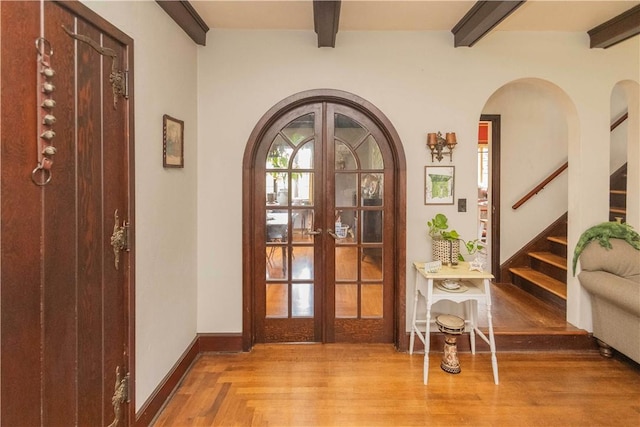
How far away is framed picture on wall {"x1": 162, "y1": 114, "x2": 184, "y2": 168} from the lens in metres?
2.23

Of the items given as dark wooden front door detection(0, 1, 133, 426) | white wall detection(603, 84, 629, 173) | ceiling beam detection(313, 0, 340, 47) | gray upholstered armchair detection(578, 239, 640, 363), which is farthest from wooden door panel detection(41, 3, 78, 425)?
white wall detection(603, 84, 629, 173)

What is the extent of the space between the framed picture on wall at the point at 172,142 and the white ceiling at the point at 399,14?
89cm

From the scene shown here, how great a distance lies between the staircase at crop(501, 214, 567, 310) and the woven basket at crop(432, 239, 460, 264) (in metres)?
1.47

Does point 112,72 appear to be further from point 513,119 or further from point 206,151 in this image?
point 513,119

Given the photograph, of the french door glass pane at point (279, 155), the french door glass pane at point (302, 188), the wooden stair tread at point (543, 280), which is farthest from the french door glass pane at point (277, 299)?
the wooden stair tread at point (543, 280)

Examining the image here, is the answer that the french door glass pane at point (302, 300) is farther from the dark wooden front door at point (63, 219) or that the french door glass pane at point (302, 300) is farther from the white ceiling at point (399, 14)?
the white ceiling at point (399, 14)

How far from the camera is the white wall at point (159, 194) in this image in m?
1.93

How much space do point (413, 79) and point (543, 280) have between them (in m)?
2.69

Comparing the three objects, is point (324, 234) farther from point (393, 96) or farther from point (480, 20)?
point (480, 20)

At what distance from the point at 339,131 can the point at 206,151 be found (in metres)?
1.15

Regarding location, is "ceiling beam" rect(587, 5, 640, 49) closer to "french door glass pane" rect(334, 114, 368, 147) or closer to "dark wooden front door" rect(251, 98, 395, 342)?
"dark wooden front door" rect(251, 98, 395, 342)

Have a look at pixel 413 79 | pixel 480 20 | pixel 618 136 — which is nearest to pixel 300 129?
pixel 413 79

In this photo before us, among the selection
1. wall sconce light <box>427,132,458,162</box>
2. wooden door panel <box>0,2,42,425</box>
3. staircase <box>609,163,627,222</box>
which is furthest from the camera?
staircase <box>609,163,627,222</box>

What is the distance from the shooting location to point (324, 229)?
9.82ft
